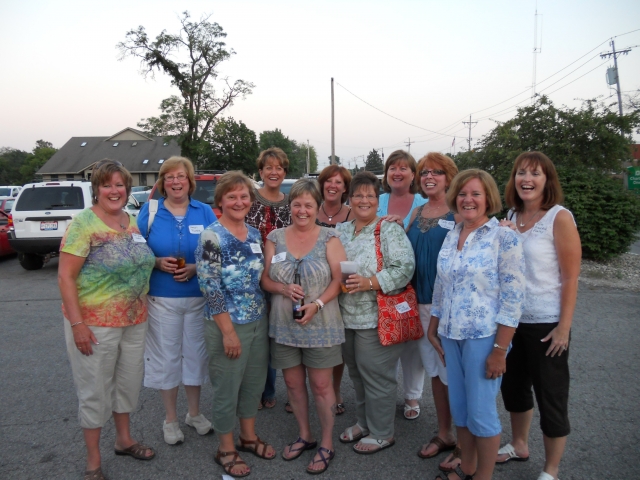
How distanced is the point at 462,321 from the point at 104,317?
2216 mm

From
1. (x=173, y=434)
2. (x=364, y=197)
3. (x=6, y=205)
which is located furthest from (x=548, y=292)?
(x=6, y=205)

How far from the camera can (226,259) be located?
9.11ft

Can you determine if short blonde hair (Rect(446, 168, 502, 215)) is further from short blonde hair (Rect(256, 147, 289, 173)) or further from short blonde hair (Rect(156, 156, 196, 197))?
short blonde hair (Rect(156, 156, 196, 197))

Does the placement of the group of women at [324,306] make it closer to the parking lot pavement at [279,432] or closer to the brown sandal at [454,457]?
the brown sandal at [454,457]

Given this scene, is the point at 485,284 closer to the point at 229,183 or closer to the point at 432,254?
the point at 432,254

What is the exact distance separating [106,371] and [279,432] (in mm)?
1405

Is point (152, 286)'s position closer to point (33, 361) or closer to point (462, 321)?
point (462, 321)

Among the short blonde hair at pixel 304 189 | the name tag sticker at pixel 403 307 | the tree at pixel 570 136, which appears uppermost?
the tree at pixel 570 136

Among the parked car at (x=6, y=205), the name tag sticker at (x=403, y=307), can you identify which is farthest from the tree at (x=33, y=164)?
the name tag sticker at (x=403, y=307)

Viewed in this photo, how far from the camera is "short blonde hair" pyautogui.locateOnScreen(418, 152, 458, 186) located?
10.5ft

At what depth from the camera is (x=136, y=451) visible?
3.05 meters

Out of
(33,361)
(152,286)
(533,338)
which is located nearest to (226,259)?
(152,286)

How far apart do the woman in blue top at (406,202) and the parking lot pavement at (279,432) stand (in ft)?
0.60

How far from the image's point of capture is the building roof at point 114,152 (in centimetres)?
5478
